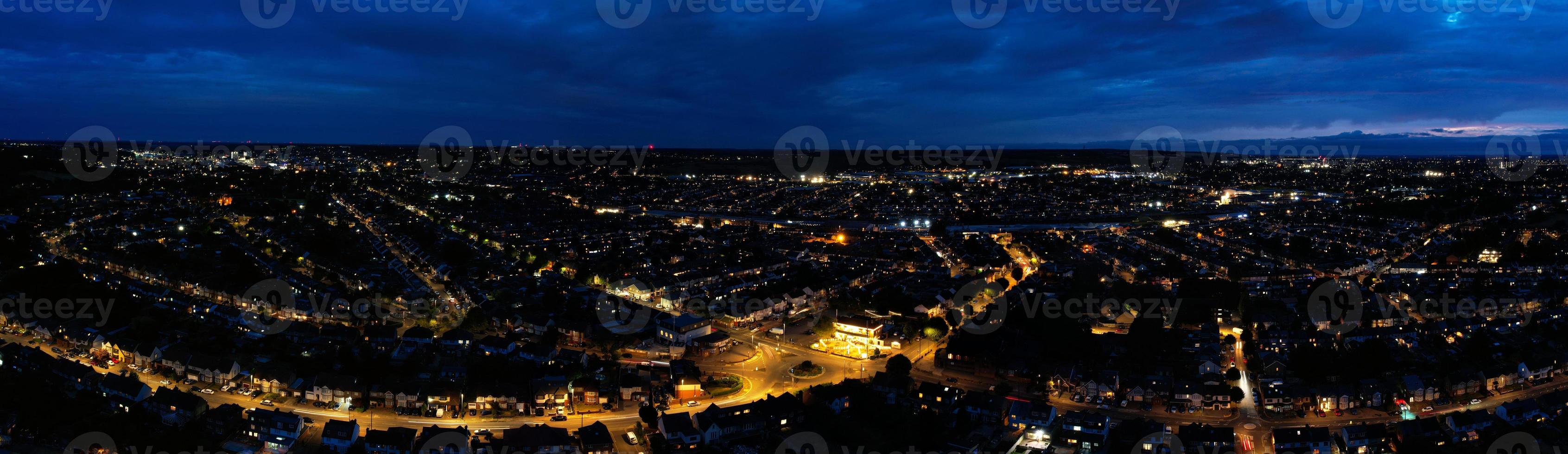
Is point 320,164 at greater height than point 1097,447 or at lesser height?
greater

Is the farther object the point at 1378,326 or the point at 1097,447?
the point at 1378,326

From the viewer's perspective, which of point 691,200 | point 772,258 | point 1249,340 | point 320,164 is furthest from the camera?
point 320,164

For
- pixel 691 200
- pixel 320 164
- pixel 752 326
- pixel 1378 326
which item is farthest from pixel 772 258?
pixel 320 164

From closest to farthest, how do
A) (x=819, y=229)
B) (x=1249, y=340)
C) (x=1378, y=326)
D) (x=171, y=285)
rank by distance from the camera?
1. (x=1249, y=340)
2. (x=1378, y=326)
3. (x=171, y=285)
4. (x=819, y=229)

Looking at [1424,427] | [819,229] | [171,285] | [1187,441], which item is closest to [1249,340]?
[1424,427]

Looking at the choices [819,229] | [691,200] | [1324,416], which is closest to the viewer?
[1324,416]

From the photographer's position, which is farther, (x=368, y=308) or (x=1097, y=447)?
(x=368, y=308)

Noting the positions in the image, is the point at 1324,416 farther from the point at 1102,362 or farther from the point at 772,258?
the point at 772,258

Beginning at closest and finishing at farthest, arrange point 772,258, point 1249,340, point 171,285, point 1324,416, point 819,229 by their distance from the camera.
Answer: point 1324,416, point 1249,340, point 171,285, point 772,258, point 819,229

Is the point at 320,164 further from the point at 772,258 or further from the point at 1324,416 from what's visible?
the point at 1324,416
